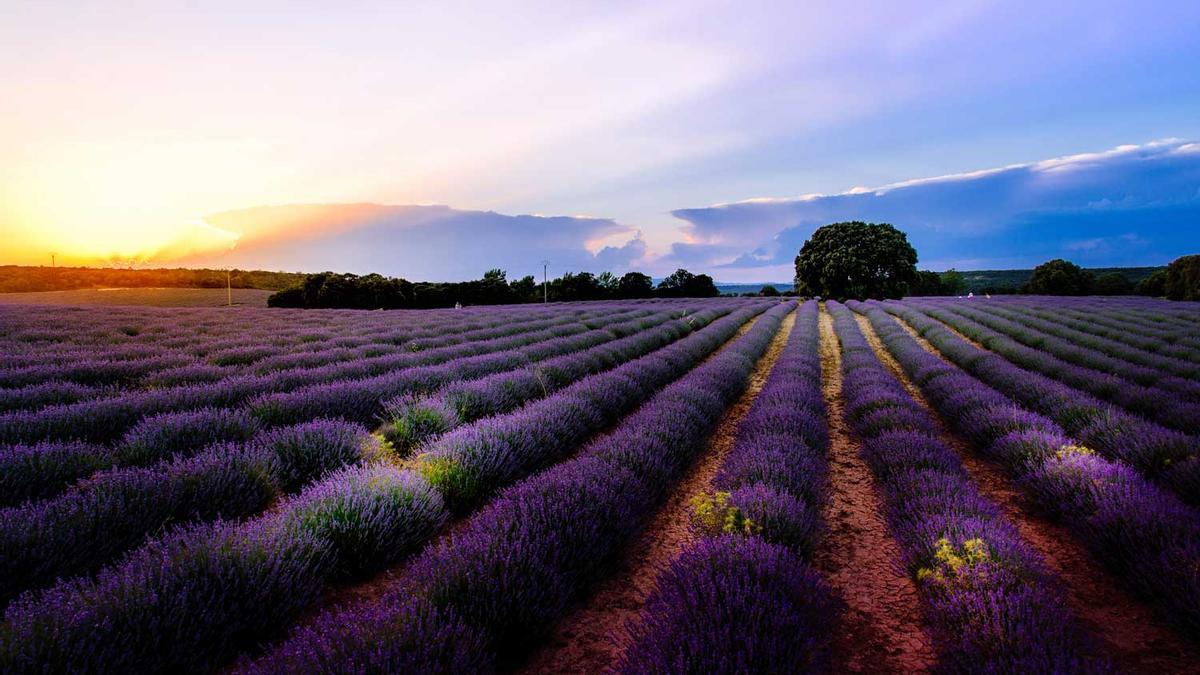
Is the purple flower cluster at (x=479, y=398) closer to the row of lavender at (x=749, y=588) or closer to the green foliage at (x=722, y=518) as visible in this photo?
the green foliage at (x=722, y=518)

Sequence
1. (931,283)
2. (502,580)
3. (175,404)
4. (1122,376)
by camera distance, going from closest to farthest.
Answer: (502,580), (175,404), (1122,376), (931,283)

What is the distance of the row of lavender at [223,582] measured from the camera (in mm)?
1591

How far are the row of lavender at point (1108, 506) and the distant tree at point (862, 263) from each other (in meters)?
38.7

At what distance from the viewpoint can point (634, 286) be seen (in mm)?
53188

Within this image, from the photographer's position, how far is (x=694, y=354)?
31.0 ft

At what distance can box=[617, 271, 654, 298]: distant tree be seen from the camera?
52.4 metres

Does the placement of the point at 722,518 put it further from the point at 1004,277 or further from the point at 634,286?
the point at 1004,277

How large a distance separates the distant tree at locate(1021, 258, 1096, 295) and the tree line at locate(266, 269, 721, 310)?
113 ft

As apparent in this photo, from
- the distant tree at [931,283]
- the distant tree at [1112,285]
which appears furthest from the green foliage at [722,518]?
the distant tree at [931,283]

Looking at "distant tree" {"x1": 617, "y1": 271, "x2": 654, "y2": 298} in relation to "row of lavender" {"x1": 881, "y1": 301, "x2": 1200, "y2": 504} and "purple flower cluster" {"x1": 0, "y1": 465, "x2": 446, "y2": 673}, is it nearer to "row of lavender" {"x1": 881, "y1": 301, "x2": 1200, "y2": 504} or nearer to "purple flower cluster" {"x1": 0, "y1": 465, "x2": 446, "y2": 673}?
"row of lavender" {"x1": 881, "y1": 301, "x2": 1200, "y2": 504}

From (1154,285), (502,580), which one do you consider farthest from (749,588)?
(1154,285)

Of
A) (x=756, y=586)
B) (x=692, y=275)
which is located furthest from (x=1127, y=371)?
(x=692, y=275)

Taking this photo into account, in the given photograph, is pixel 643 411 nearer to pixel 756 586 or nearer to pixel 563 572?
pixel 563 572

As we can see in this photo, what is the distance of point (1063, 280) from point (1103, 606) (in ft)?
225
